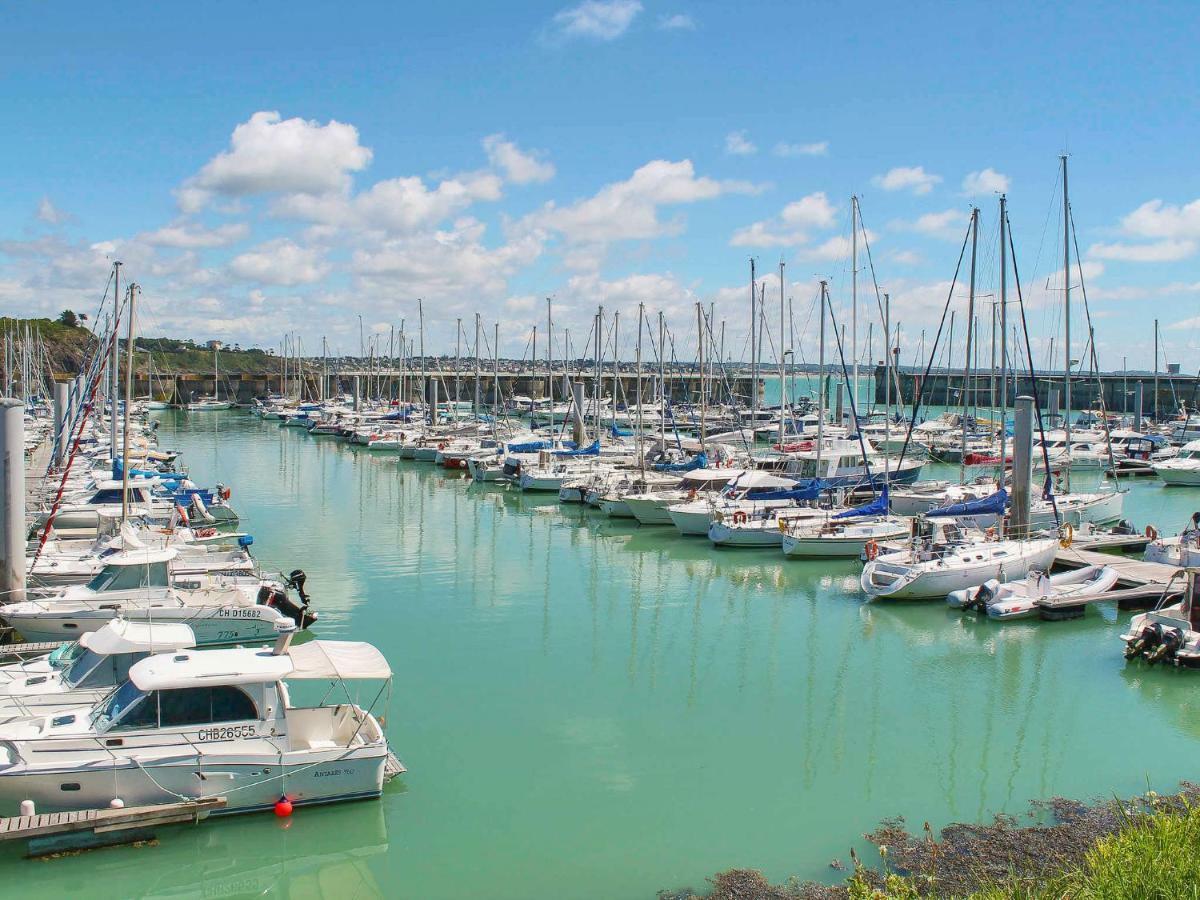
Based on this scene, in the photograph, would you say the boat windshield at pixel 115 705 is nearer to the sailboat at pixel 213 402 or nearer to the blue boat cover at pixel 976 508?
the blue boat cover at pixel 976 508

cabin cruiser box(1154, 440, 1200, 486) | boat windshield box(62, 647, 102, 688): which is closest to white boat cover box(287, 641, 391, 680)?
boat windshield box(62, 647, 102, 688)

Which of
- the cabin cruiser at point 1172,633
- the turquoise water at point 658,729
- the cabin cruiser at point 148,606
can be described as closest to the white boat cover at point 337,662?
the turquoise water at point 658,729

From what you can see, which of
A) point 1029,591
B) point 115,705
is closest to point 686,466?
point 1029,591

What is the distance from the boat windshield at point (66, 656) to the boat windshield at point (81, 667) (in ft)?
0.37

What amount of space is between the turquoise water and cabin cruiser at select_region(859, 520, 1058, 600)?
0.87 meters

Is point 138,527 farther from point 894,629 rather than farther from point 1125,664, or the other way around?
point 1125,664

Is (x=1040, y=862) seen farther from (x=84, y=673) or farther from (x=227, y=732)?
(x=84, y=673)

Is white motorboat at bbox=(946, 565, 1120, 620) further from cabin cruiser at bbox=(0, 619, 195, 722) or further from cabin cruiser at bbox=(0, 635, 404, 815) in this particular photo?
cabin cruiser at bbox=(0, 619, 195, 722)

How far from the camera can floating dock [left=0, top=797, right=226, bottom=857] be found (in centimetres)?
1388

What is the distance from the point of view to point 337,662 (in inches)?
658

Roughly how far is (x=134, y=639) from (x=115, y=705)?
6.93 feet

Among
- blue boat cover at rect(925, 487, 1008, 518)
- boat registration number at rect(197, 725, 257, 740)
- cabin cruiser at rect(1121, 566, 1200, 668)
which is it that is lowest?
cabin cruiser at rect(1121, 566, 1200, 668)

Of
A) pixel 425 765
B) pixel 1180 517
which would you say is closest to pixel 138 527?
pixel 425 765

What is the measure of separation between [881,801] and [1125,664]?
1121 centimetres
